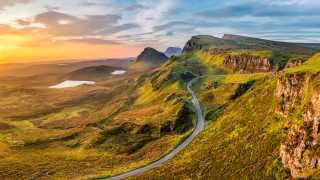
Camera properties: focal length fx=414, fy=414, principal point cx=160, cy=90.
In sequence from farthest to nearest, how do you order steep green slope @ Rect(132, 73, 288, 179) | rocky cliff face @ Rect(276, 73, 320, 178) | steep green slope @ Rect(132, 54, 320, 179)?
1. steep green slope @ Rect(132, 73, 288, 179)
2. steep green slope @ Rect(132, 54, 320, 179)
3. rocky cliff face @ Rect(276, 73, 320, 178)

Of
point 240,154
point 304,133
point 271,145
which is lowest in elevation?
point 240,154

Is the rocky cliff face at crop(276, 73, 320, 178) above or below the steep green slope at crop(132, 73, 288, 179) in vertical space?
above

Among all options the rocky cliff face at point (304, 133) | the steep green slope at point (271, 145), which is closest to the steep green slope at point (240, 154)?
the steep green slope at point (271, 145)

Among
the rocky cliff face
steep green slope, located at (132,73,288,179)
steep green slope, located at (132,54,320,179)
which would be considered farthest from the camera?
steep green slope, located at (132,73,288,179)

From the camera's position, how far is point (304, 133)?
136 meters

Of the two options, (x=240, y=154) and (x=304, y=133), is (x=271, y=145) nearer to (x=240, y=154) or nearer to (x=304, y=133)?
(x=240, y=154)

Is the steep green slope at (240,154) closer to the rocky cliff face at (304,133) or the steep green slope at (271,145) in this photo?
the steep green slope at (271,145)

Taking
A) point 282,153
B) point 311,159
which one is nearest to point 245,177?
point 282,153

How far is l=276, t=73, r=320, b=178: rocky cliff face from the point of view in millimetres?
129875

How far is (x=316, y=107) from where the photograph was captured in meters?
137

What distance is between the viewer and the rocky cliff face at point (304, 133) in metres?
130

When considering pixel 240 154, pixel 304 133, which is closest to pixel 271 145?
pixel 240 154

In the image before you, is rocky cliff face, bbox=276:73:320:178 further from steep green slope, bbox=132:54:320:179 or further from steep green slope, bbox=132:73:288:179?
steep green slope, bbox=132:73:288:179

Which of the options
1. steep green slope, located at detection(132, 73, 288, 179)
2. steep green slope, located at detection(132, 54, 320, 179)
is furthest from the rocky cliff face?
steep green slope, located at detection(132, 73, 288, 179)
